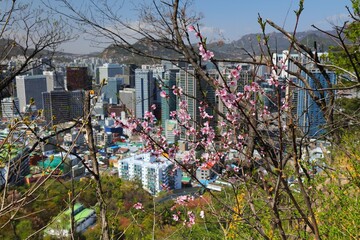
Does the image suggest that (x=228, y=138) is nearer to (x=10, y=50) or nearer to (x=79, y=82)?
(x=79, y=82)

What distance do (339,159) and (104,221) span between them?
6.95 ft

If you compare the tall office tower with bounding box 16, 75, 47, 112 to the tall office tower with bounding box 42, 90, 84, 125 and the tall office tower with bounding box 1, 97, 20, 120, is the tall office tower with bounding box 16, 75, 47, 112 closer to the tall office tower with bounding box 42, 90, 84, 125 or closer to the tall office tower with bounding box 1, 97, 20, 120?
the tall office tower with bounding box 42, 90, 84, 125

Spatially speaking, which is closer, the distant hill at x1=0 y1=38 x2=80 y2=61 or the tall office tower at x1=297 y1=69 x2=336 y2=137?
the tall office tower at x1=297 y1=69 x2=336 y2=137

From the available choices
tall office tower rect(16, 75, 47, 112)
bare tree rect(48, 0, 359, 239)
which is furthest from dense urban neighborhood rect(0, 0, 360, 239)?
tall office tower rect(16, 75, 47, 112)

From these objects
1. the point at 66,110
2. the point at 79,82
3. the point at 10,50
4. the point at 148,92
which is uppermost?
the point at 10,50

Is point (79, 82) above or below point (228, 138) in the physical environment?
above

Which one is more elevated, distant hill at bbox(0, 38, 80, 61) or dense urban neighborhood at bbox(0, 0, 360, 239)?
distant hill at bbox(0, 38, 80, 61)

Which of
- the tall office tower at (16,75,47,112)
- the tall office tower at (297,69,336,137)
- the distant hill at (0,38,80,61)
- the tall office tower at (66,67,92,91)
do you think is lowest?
the tall office tower at (16,75,47,112)

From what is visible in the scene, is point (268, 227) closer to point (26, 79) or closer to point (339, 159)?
point (339, 159)

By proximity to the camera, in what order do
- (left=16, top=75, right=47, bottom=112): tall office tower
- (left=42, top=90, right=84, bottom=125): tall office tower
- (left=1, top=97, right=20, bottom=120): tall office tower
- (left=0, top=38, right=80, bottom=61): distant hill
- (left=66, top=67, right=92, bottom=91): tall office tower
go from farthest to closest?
(left=16, top=75, right=47, bottom=112): tall office tower
(left=0, top=38, right=80, bottom=61): distant hill
(left=66, top=67, right=92, bottom=91): tall office tower
(left=42, top=90, right=84, bottom=125): tall office tower
(left=1, top=97, right=20, bottom=120): tall office tower

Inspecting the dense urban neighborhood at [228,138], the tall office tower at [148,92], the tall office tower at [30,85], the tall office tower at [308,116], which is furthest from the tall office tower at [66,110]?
the tall office tower at [30,85]

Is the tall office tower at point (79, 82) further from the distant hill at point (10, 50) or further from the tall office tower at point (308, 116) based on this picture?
the tall office tower at point (308, 116)

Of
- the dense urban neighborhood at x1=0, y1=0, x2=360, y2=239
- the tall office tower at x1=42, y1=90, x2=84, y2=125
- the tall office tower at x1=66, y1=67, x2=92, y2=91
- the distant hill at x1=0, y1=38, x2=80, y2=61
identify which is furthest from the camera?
the distant hill at x1=0, y1=38, x2=80, y2=61

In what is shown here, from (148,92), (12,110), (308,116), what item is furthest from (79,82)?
(148,92)
